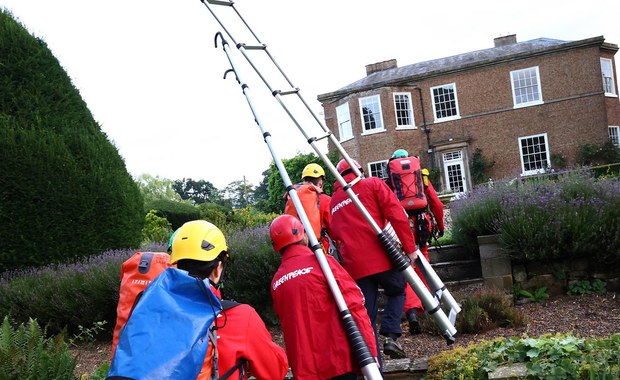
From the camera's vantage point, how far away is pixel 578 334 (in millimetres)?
6289

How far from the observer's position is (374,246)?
5.70 metres

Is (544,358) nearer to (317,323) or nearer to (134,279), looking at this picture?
(317,323)

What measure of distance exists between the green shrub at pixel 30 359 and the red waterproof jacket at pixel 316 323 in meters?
1.59

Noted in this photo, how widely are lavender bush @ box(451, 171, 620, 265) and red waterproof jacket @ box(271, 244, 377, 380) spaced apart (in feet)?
14.2

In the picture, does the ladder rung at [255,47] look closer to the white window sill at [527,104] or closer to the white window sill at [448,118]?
the white window sill at [448,118]

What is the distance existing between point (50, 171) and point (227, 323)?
6.64 metres

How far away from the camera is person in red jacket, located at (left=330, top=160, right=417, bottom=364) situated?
224 inches

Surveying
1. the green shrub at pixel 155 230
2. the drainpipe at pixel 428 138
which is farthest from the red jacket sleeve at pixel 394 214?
the drainpipe at pixel 428 138

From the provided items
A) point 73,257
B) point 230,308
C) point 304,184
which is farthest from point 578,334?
point 73,257

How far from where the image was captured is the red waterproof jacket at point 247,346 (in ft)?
9.50

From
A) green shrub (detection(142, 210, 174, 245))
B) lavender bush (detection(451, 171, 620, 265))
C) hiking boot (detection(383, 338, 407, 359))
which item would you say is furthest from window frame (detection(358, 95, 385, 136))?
hiking boot (detection(383, 338, 407, 359))

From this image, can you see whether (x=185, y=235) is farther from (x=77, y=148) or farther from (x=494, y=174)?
(x=494, y=174)

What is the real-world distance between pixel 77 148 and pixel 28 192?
98cm

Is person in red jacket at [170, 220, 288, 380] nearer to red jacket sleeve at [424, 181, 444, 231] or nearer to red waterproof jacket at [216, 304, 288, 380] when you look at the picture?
red waterproof jacket at [216, 304, 288, 380]
